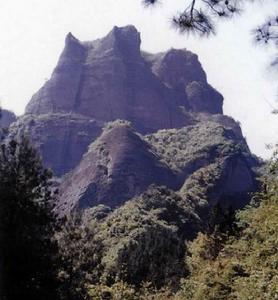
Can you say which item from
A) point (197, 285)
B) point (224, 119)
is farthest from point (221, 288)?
point (224, 119)

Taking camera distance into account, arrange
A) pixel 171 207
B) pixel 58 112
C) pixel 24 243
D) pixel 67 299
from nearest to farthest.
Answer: pixel 24 243 → pixel 67 299 → pixel 171 207 → pixel 58 112

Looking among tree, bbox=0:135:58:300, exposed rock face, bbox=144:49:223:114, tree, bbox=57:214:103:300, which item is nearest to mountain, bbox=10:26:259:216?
exposed rock face, bbox=144:49:223:114

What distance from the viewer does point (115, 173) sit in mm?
122312

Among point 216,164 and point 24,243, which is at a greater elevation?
point 216,164

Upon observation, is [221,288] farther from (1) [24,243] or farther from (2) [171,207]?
(2) [171,207]

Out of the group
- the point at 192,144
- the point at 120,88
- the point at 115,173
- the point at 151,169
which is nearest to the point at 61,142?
the point at 120,88

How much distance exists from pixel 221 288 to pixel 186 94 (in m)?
165

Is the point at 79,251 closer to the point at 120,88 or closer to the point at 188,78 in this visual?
the point at 120,88

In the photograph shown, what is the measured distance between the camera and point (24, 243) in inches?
612

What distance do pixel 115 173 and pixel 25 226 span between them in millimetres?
106314

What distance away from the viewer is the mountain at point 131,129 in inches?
4759

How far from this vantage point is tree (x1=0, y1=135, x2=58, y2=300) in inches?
602

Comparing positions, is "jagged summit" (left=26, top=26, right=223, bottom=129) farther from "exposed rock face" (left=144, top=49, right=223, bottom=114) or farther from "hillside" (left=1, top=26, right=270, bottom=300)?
"hillside" (left=1, top=26, right=270, bottom=300)

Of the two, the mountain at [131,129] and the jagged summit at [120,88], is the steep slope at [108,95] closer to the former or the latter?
the jagged summit at [120,88]
